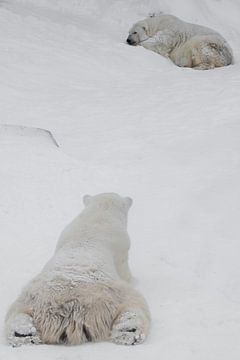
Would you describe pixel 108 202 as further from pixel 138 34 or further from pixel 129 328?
pixel 138 34

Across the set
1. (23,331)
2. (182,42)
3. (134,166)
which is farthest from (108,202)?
(182,42)

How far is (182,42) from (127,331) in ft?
37.1

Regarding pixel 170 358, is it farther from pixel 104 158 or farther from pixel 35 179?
pixel 104 158

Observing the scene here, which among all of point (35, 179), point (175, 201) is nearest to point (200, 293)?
point (175, 201)

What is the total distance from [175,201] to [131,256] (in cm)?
142

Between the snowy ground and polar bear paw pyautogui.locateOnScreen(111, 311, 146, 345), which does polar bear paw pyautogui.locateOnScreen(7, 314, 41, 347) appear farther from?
polar bear paw pyautogui.locateOnScreen(111, 311, 146, 345)

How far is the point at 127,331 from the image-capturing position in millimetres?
3887

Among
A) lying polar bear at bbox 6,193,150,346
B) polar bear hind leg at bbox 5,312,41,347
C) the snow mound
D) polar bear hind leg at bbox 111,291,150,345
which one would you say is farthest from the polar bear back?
polar bear hind leg at bbox 5,312,41,347

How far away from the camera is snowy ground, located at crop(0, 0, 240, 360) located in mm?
4531

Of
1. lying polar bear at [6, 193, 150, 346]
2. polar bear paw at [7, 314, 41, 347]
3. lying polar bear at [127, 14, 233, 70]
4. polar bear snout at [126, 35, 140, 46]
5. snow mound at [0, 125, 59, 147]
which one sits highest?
lying polar bear at [6, 193, 150, 346]

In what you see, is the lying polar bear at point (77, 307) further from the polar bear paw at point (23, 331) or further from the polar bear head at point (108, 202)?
the polar bear head at point (108, 202)

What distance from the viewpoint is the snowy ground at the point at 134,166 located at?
14.9 ft

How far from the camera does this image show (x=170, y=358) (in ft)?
12.3

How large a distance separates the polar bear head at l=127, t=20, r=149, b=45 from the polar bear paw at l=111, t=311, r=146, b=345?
11379mm
